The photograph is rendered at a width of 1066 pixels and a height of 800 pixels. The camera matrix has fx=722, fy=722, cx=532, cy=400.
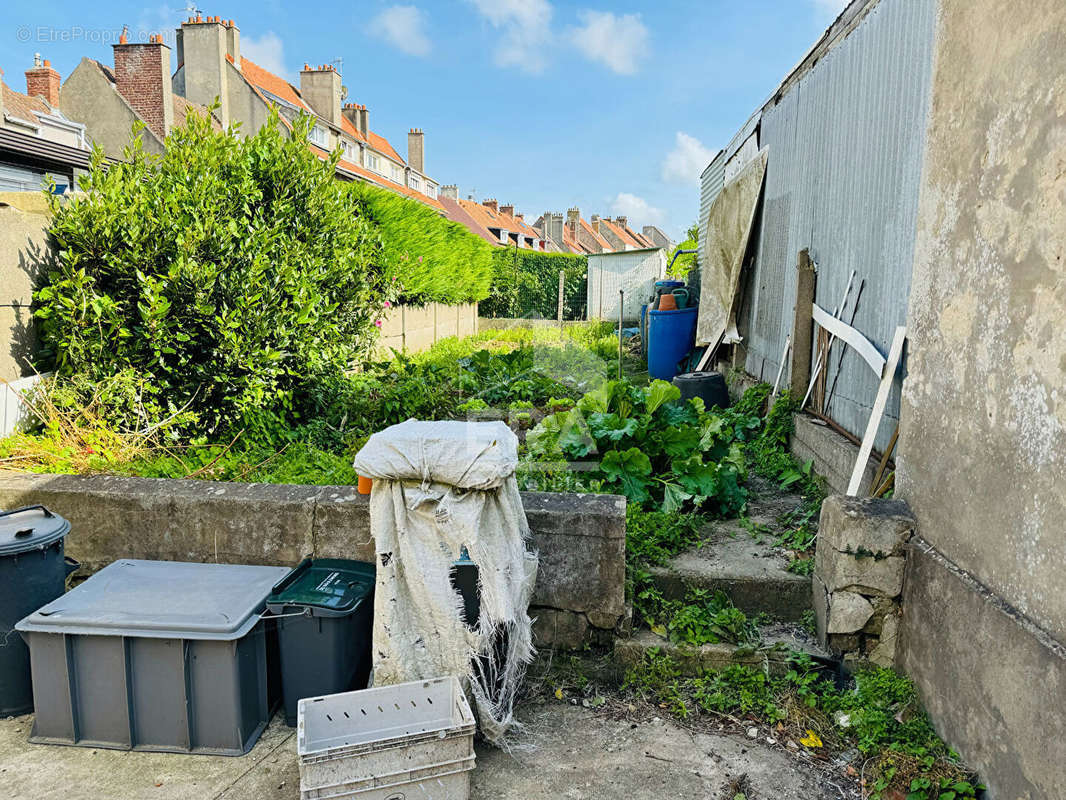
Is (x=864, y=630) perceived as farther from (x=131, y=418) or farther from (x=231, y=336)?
(x=131, y=418)

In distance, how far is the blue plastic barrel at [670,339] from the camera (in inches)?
430

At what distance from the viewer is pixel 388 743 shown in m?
2.67

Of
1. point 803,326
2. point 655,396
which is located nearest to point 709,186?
point 803,326

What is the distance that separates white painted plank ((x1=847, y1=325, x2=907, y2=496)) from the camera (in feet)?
13.3

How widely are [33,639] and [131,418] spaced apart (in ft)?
7.22

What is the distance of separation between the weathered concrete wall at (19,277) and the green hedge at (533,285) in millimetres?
16481

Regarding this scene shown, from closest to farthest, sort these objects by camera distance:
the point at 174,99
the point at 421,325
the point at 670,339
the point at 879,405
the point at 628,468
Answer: the point at 879,405 < the point at 628,468 < the point at 670,339 < the point at 421,325 < the point at 174,99

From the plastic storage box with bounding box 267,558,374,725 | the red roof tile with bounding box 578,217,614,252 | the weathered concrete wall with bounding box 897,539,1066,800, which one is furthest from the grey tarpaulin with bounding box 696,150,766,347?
the red roof tile with bounding box 578,217,614,252

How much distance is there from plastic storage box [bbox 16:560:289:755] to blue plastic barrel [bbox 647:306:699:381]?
8.57m

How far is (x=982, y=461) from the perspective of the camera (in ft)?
9.11

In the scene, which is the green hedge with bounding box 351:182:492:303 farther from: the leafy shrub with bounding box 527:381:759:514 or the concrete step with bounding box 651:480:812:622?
the concrete step with bounding box 651:480:812:622

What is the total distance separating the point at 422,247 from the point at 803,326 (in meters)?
7.12

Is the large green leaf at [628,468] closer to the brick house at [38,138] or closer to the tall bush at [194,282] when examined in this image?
the tall bush at [194,282]

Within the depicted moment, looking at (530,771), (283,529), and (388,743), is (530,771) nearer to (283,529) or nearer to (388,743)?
(388,743)
